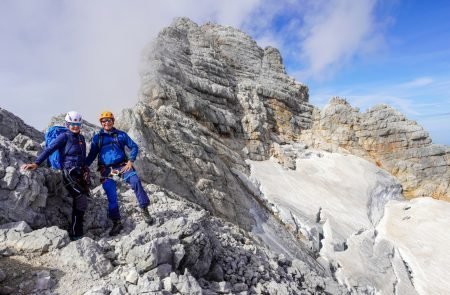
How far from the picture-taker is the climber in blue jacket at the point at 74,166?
8.65 m

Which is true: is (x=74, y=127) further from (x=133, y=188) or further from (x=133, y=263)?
(x=133, y=263)

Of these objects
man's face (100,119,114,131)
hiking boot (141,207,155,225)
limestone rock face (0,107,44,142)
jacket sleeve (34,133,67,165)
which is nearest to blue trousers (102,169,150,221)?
hiking boot (141,207,155,225)

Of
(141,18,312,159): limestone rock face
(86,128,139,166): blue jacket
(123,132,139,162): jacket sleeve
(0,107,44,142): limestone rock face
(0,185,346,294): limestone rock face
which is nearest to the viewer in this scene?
(0,185,346,294): limestone rock face

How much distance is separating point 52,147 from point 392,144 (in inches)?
1648

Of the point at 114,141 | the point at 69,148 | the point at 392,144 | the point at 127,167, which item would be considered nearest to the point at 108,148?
the point at 114,141

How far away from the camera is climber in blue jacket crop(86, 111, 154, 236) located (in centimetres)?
932

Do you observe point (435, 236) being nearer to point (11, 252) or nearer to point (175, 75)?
point (175, 75)

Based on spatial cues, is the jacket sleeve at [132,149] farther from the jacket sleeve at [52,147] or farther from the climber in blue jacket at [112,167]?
the jacket sleeve at [52,147]

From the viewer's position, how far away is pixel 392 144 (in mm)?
42656

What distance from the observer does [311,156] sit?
39281 mm

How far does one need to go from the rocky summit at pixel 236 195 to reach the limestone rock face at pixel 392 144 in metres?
0.14

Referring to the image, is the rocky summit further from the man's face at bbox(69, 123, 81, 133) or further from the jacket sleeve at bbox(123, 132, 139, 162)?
the jacket sleeve at bbox(123, 132, 139, 162)

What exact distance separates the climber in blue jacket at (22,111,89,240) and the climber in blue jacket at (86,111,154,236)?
Result: 0.44m

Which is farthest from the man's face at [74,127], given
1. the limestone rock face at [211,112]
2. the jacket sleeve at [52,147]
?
the limestone rock face at [211,112]
